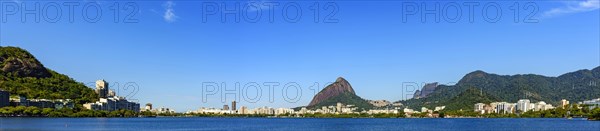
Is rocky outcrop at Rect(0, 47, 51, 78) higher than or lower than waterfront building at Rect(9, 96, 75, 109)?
higher

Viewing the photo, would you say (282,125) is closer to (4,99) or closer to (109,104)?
(4,99)

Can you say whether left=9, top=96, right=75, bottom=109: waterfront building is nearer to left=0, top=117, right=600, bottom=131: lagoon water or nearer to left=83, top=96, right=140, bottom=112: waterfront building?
left=83, top=96, right=140, bottom=112: waterfront building

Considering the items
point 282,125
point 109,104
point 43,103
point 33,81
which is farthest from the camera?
point 109,104

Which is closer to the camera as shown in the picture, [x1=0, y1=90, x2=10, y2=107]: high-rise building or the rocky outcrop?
[x1=0, y1=90, x2=10, y2=107]: high-rise building

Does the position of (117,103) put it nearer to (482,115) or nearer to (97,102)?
(97,102)

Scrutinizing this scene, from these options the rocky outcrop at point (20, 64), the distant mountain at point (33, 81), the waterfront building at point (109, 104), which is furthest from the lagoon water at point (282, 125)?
the rocky outcrop at point (20, 64)

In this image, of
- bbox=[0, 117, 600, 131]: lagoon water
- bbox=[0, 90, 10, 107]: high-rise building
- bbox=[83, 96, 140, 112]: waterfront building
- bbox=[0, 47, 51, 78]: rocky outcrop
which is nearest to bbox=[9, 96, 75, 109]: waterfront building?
bbox=[0, 90, 10, 107]: high-rise building

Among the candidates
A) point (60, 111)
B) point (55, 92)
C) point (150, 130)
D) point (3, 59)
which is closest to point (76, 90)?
point (55, 92)

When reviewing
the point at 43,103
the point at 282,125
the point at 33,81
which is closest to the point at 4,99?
the point at 43,103
